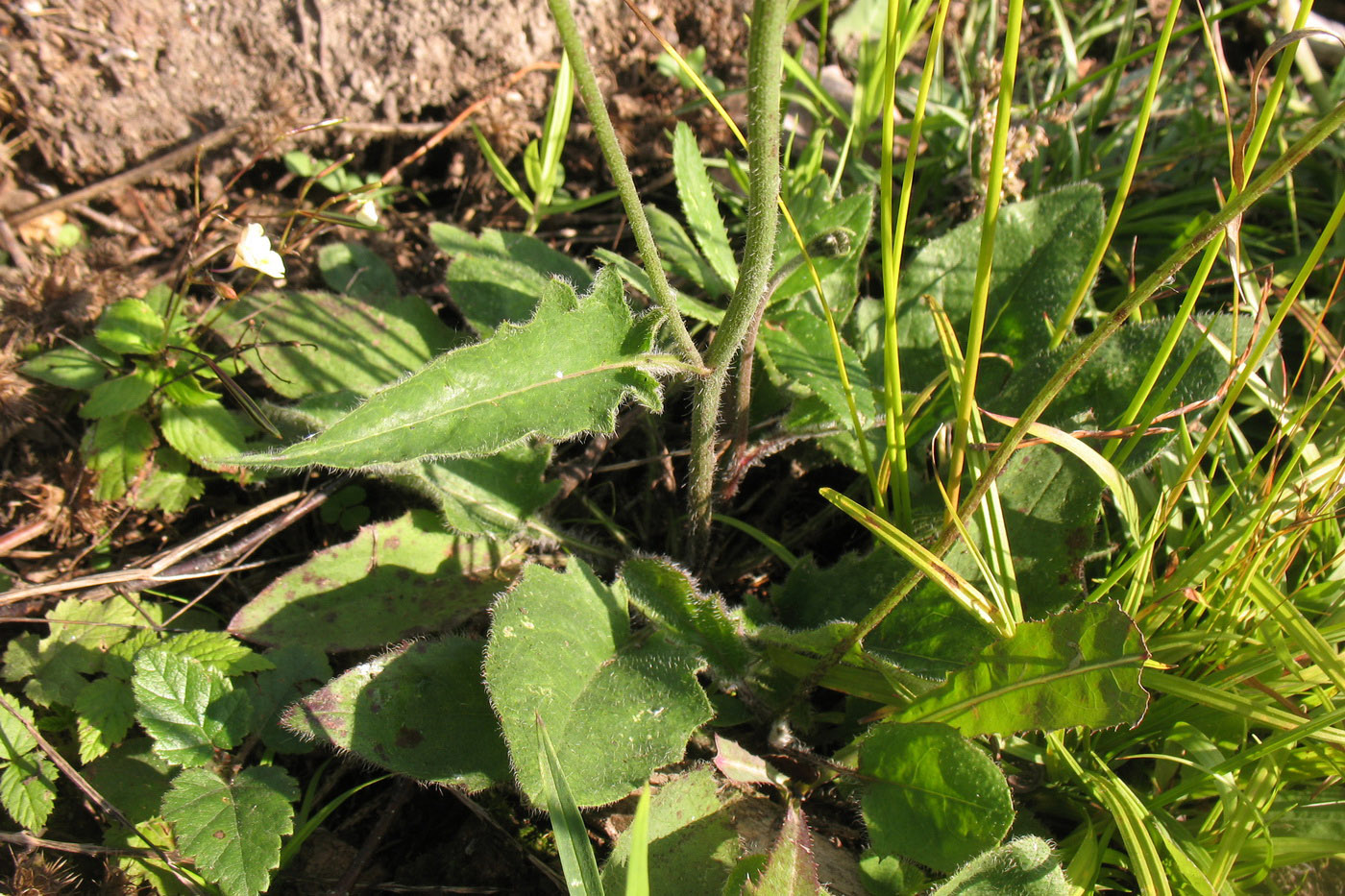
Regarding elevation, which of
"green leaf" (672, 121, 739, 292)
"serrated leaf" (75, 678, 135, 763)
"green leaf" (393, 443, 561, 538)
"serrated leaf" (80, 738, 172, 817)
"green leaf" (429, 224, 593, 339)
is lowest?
"serrated leaf" (80, 738, 172, 817)

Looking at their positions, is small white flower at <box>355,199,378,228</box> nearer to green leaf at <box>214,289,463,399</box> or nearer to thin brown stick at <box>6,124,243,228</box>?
green leaf at <box>214,289,463,399</box>

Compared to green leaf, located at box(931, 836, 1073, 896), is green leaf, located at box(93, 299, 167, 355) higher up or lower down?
higher up

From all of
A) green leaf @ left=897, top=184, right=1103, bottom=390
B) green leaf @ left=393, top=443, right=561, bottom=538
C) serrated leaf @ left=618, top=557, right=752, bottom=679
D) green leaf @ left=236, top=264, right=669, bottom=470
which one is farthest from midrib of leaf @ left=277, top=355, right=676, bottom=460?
green leaf @ left=897, top=184, right=1103, bottom=390

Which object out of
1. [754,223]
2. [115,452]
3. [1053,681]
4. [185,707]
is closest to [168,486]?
[115,452]

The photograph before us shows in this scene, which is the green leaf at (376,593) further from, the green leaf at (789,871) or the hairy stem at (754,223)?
the green leaf at (789,871)

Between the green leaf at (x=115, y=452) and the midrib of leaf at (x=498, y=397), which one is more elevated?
the midrib of leaf at (x=498, y=397)

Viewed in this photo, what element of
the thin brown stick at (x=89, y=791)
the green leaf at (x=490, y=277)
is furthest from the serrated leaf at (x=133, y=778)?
the green leaf at (x=490, y=277)
